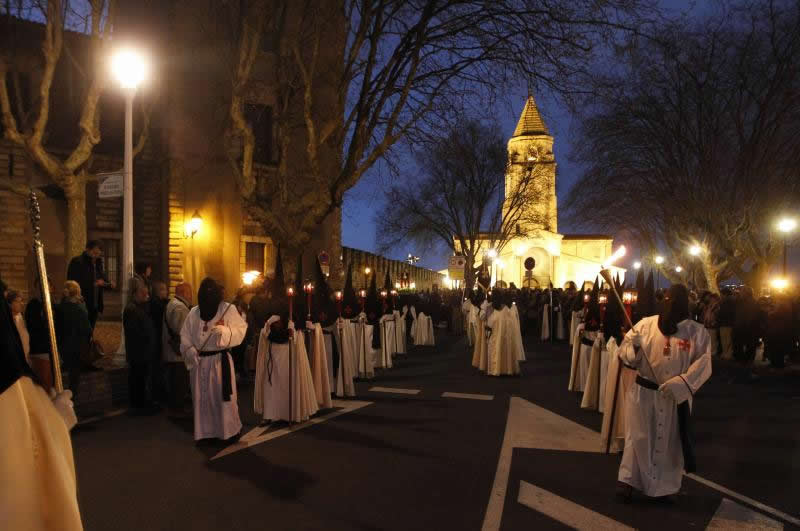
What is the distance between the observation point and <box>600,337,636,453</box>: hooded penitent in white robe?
7.29m

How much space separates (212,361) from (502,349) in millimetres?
8093

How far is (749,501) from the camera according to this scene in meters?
5.94

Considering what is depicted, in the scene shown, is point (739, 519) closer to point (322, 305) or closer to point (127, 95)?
point (322, 305)

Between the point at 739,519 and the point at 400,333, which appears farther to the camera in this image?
the point at 400,333

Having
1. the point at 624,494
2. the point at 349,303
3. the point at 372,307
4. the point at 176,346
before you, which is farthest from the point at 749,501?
the point at 372,307

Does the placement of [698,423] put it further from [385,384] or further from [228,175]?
[228,175]

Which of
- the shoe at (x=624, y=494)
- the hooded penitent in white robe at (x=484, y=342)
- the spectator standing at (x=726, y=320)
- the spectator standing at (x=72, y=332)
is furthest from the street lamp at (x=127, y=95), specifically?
the spectator standing at (x=726, y=320)

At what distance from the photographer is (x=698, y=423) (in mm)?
9570

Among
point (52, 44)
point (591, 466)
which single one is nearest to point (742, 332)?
point (591, 466)

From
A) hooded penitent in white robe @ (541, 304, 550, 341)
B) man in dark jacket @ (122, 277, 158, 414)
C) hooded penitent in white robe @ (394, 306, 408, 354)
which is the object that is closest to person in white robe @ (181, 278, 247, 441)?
man in dark jacket @ (122, 277, 158, 414)

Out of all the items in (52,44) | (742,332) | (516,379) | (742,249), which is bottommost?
(516,379)

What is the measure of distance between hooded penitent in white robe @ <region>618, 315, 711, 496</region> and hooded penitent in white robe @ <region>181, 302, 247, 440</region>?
457 centimetres

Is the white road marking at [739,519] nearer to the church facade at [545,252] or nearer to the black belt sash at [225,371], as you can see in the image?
the black belt sash at [225,371]

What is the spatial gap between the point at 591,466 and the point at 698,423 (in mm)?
3423
